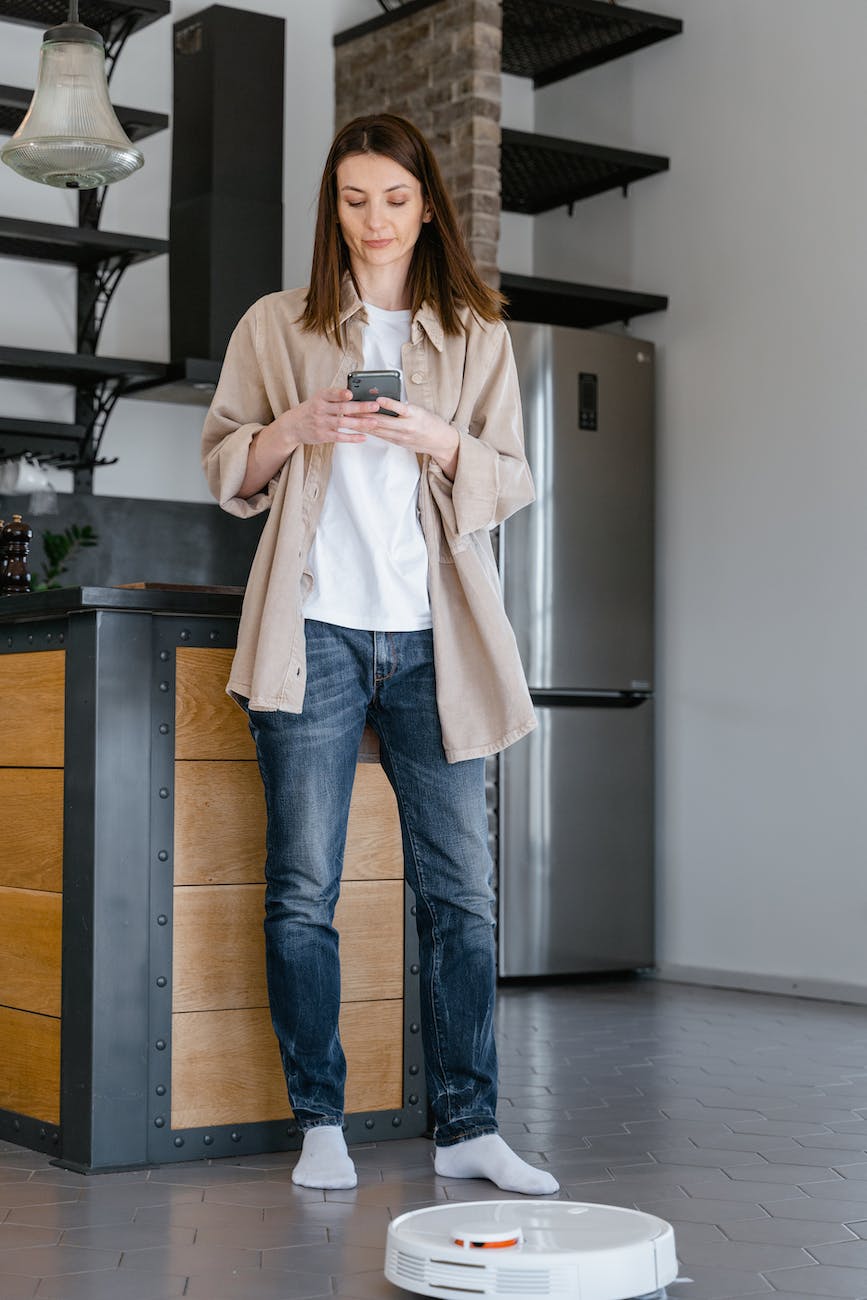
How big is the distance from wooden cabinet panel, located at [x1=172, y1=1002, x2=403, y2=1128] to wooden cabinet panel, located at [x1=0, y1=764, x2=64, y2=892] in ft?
1.07

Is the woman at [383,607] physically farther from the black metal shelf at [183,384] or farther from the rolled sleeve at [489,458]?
the black metal shelf at [183,384]

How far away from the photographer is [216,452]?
2.67 meters

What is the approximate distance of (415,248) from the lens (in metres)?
2.71

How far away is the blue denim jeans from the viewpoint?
2580 millimetres

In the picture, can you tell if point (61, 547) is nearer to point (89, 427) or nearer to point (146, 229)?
point (89, 427)

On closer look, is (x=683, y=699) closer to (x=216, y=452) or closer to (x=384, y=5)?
(x=384, y=5)

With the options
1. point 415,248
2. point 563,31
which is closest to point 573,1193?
point 415,248

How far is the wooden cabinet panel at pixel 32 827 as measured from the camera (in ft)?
9.32


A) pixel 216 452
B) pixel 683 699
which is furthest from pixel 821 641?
pixel 216 452

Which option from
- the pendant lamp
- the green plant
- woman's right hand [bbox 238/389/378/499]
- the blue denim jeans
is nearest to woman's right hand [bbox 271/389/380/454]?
woman's right hand [bbox 238/389/378/499]

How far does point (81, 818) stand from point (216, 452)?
60 centimetres

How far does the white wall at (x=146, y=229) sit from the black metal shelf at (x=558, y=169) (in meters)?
0.63

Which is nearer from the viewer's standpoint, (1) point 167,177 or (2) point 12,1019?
(2) point 12,1019

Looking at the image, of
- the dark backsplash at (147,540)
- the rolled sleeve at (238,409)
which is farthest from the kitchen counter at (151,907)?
the dark backsplash at (147,540)
